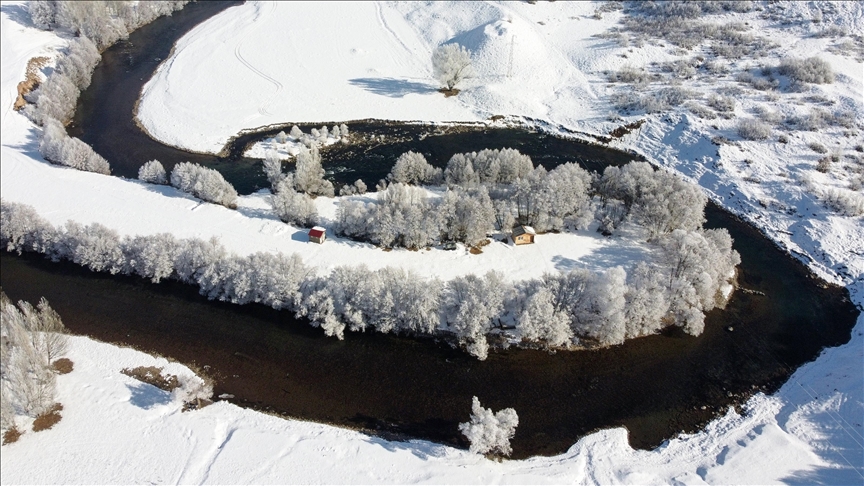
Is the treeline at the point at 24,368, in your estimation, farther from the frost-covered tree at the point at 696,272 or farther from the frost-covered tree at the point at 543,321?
the frost-covered tree at the point at 696,272

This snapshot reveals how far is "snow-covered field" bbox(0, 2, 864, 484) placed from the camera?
35.0 meters

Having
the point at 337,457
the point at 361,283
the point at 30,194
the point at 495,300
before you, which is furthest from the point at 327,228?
the point at 30,194

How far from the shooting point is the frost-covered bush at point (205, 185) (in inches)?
2200

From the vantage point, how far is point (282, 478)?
3434 cm

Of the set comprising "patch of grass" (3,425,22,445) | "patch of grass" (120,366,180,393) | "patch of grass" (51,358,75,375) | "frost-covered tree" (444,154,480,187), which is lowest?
"patch of grass" (3,425,22,445)

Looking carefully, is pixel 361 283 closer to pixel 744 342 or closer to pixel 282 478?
pixel 282 478

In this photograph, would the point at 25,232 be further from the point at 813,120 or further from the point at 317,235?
the point at 813,120

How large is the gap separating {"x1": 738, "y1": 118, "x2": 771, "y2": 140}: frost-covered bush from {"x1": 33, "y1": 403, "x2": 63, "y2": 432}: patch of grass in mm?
71036

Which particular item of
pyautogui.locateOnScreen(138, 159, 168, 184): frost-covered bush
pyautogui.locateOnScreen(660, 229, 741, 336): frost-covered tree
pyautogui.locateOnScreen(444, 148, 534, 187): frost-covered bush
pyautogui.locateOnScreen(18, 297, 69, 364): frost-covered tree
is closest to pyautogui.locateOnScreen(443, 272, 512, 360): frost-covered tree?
pyautogui.locateOnScreen(660, 229, 741, 336): frost-covered tree

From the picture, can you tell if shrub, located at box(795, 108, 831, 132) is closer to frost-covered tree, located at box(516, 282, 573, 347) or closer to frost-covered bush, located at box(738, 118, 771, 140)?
frost-covered bush, located at box(738, 118, 771, 140)

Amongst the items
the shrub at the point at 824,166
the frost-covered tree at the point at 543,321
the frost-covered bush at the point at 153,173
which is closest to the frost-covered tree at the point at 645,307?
the frost-covered tree at the point at 543,321

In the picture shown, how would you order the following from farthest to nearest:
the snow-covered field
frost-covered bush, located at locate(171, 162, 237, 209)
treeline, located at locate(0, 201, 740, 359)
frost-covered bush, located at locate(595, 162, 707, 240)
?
1. frost-covered bush, located at locate(171, 162, 237, 209)
2. frost-covered bush, located at locate(595, 162, 707, 240)
3. treeline, located at locate(0, 201, 740, 359)
4. the snow-covered field

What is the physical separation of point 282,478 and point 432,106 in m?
55.0

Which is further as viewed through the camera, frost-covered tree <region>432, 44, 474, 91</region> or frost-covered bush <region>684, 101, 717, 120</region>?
frost-covered tree <region>432, 44, 474, 91</region>
